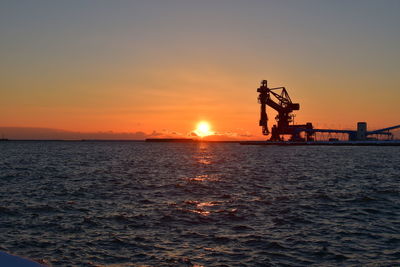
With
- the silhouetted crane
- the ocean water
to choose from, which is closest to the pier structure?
the silhouetted crane

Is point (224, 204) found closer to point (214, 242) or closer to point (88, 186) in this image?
point (214, 242)

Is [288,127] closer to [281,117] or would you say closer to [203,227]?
[281,117]

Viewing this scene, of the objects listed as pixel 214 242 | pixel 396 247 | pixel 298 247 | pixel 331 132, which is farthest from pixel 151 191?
pixel 331 132

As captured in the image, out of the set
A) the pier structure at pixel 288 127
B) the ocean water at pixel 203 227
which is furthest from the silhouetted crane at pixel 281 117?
the ocean water at pixel 203 227

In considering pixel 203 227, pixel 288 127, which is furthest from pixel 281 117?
pixel 203 227

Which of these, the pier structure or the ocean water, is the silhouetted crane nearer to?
the pier structure

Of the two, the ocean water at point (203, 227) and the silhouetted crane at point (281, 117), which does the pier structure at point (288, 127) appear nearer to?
the silhouetted crane at point (281, 117)

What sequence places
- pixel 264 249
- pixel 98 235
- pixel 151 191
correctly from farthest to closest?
pixel 151 191
pixel 98 235
pixel 264 249

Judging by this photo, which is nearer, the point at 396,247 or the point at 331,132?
the point at 396,247

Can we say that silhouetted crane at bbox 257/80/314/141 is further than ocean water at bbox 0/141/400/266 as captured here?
Yes

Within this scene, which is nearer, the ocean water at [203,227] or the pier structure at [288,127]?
the ocean water at [203,227]

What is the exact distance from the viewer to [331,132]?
532 ft

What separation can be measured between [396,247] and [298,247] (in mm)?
3199

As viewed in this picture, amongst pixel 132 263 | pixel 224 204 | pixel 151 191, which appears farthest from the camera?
pixel 151 191
